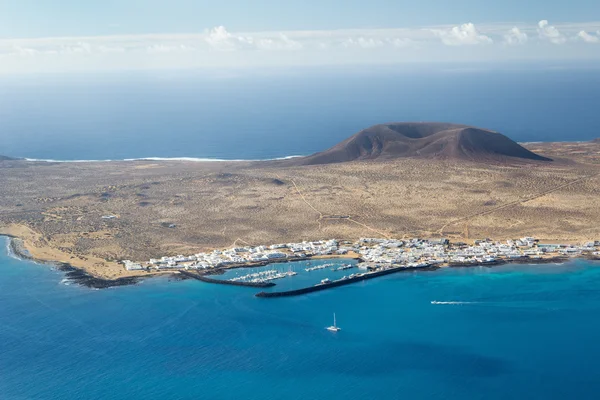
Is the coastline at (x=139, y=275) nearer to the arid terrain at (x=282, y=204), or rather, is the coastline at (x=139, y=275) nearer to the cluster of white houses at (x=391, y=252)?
the cluster of white houses at (x=391, y=252)

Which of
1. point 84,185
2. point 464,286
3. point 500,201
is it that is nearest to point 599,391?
point 464,286

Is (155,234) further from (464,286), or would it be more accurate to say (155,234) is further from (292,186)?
(464,286)

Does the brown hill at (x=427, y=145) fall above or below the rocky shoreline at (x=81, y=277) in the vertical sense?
above

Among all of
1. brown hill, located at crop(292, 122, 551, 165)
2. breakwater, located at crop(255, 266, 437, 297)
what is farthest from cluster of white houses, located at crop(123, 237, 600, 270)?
brown hill, located at crop(292, 122, 551, 165)

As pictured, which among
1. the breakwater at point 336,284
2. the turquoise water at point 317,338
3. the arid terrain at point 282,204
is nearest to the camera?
the turquoise water at point 317,338

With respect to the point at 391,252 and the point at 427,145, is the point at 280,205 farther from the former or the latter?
the point at 427,145

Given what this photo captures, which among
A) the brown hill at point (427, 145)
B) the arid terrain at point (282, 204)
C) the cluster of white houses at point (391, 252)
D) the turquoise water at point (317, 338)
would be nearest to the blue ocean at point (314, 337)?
the turquoise water at point (317, 338)
